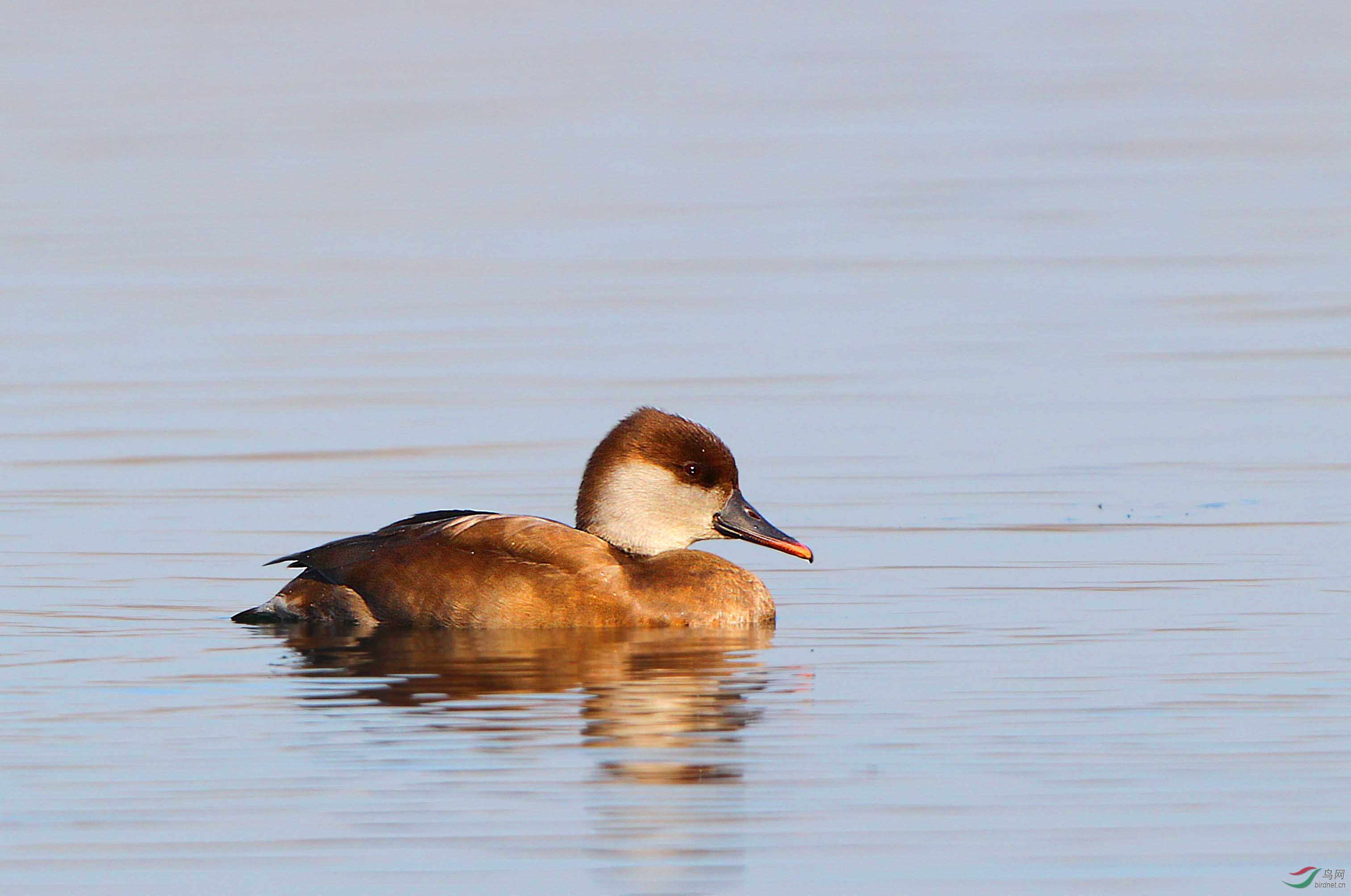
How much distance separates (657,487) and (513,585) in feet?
2.89

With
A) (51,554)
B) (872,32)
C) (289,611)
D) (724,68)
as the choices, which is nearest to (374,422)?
(51,554)

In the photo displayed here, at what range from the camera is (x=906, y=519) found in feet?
42.7

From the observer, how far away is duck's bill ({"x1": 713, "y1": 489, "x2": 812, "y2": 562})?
11461mm

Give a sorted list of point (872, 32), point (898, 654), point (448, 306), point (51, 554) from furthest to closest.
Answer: point (872, 32) → point (448, 306) → point (51, 554) → point (898, 654)

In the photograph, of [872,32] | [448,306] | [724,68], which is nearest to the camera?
[448,306]

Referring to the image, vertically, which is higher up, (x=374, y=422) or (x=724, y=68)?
(x=724, y=68)

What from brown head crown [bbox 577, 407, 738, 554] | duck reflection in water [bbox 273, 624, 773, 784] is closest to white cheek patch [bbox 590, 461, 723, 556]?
brown head crown [bbox 577, 407, 738, 554]

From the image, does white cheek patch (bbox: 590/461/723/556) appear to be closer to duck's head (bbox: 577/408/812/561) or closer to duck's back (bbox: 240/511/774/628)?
duck's head (bbox: 577/408/812/561)

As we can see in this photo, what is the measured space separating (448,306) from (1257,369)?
621 centimetres

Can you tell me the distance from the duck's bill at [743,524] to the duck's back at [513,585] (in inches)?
13.1

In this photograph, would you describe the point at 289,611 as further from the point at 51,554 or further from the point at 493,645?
the point at 51,554

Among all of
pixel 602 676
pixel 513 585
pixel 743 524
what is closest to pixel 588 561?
pixel 513 585

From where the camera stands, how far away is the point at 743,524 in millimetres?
11516

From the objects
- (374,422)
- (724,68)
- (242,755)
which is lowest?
(242,755)
